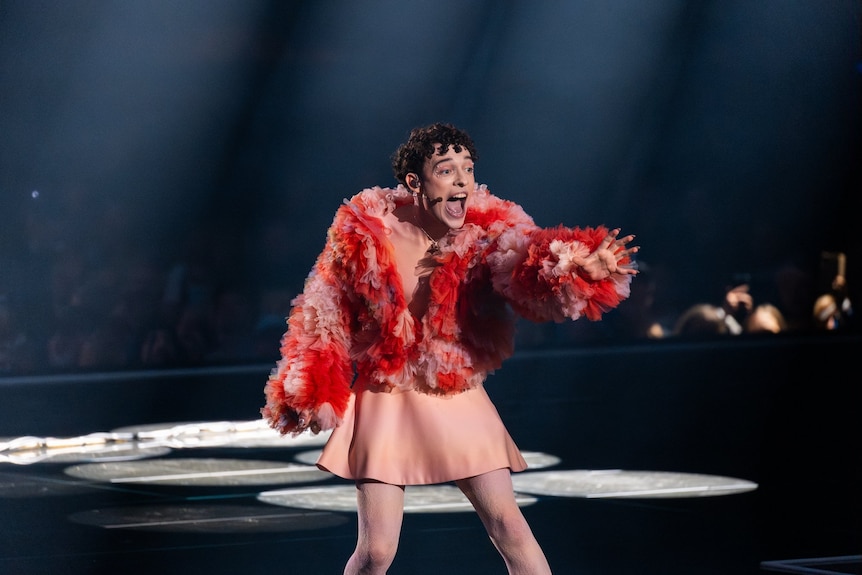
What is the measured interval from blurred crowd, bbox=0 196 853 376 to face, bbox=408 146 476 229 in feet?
20.2

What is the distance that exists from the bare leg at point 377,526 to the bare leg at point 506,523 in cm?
18

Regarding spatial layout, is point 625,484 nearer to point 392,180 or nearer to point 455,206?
point 455,206

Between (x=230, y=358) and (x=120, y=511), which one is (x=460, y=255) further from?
(x=230, y=358)

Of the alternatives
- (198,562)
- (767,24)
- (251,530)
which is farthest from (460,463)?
(767,24)

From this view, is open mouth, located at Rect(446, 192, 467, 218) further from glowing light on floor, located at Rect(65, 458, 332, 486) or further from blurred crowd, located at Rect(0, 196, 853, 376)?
blurred crowd, located at Rect(0, 196, 853, 376)

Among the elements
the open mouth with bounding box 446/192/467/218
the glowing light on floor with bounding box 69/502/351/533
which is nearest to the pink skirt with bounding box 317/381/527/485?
the open mouth with bounding box 446/192/467/218

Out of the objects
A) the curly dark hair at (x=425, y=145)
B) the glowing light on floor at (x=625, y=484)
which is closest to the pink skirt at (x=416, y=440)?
the curly dark hair at (x=425, y=145)

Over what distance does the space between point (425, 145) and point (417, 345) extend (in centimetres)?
49

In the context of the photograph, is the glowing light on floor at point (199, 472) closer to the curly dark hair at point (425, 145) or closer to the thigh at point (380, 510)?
the thigh at point (380, 510)

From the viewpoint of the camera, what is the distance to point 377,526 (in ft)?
9.77

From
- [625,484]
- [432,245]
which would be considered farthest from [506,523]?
[625,484]

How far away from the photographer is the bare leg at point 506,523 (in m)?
2.94

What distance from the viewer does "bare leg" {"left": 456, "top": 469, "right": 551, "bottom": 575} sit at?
2.94 meters

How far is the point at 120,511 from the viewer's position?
17.2 feet
